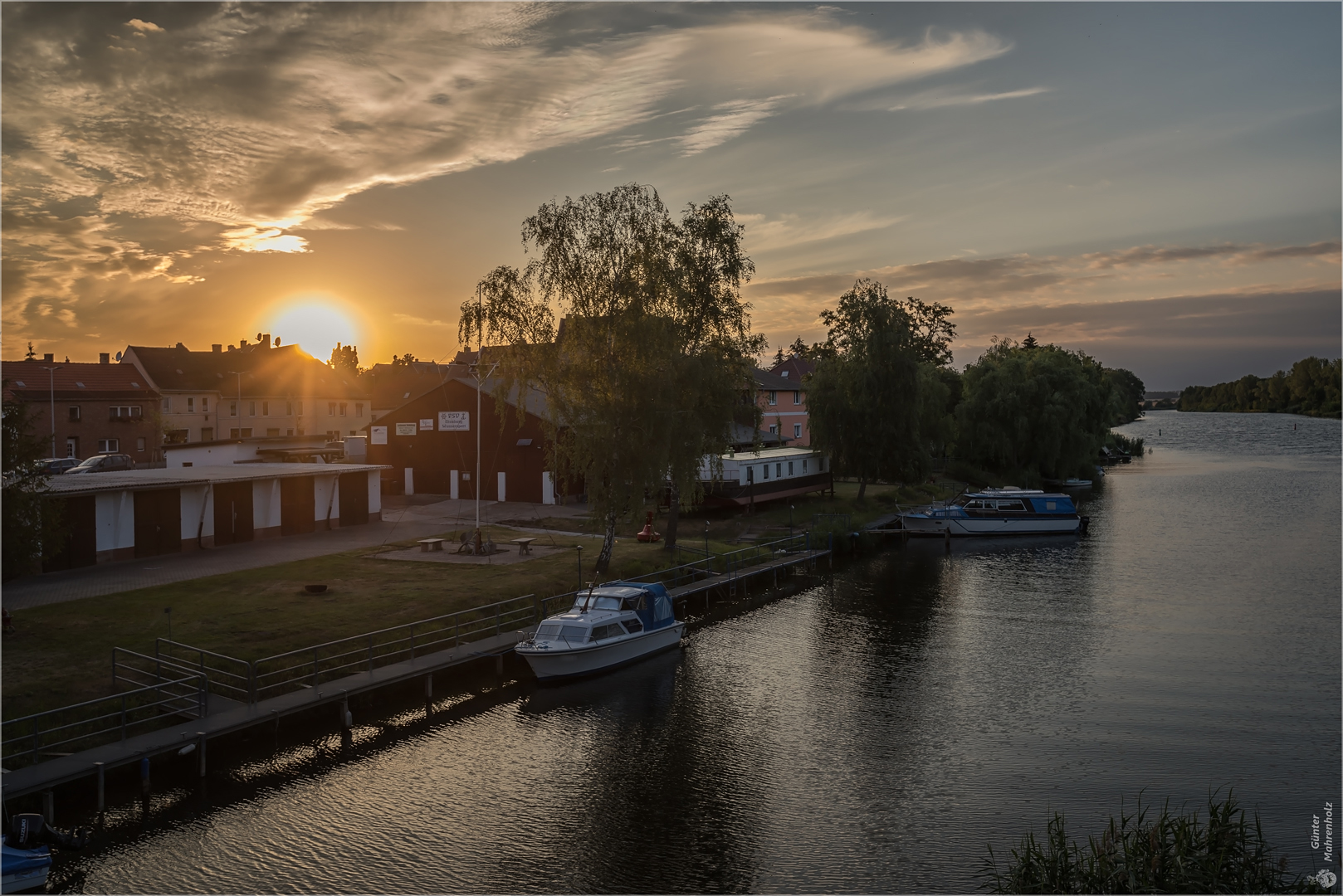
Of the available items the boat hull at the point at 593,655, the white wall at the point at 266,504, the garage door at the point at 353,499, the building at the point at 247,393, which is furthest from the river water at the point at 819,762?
the building at the point at 247,393

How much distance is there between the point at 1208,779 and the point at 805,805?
9974mm

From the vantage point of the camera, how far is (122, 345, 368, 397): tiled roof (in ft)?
275

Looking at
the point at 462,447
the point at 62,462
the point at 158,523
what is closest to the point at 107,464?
the point at 62,462

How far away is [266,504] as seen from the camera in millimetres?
44188

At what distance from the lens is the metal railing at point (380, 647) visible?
79.5 ft

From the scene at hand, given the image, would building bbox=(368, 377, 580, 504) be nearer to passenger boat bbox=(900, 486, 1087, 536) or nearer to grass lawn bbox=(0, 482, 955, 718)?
grass lawn bbox=(0, 482, 955, 718)

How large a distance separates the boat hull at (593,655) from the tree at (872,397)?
37.2 m

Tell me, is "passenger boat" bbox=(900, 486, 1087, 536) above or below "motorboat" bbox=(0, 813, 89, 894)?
above

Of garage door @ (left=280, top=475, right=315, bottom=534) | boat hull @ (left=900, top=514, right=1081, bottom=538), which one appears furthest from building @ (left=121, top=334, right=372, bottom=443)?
boat hull @ (left=900, top=514, right=1081, bottom=538)

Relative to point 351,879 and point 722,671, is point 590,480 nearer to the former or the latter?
point 722,671

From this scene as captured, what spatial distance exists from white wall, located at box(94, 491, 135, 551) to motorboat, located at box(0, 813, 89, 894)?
2313 centimetres

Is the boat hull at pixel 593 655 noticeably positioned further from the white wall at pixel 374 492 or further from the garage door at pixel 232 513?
the white wall at pixel 374 492

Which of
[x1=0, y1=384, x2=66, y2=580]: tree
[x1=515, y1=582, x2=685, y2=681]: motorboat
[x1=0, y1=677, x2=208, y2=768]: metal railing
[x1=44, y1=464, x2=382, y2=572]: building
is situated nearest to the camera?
[x1=0, y1=677, x2=208, y2=768]: metal railing

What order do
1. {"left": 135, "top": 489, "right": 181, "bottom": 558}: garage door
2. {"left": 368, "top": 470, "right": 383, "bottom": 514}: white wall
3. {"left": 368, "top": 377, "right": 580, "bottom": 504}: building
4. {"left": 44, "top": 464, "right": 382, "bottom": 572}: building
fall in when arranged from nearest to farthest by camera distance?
{"left": 44, "top": 464, "right": 382, "bottom": 572}: building < {"left": 135, "top": 489, "right": 181, "bottom": 558}: garage door < {"left": 368, "top": 470, "right": 383, "bottom": 514}: white wall < {"left": 368, "top": 377, "right": 580, "bottom": 504}: building
